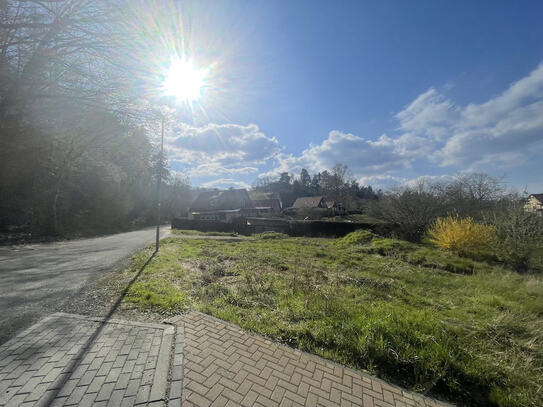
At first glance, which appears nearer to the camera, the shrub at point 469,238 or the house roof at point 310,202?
the shrub at point 469,238

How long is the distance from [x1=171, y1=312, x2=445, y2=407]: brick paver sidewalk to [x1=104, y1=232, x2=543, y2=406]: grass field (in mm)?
251

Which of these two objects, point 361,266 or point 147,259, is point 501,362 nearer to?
point 361,266

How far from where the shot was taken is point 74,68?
7.70 meters

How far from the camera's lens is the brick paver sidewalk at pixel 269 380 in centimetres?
223

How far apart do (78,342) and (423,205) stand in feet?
65.8

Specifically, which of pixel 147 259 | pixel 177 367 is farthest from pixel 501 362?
pixel 147 259

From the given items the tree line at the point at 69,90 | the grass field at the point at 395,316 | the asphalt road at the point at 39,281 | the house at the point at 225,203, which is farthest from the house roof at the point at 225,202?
the grass field at the point at 395,316

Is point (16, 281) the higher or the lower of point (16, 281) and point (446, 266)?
the higher

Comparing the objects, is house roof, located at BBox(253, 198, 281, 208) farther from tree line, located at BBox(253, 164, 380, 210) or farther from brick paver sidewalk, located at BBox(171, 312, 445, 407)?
brick paver sidewalk, located at BBox(171, 312, 445, 407)

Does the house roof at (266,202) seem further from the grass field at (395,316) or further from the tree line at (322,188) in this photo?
the grass field at (395,316)

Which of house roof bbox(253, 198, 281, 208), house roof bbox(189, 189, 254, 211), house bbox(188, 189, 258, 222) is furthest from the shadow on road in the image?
house roof bbox(253, 198, 281, 208)

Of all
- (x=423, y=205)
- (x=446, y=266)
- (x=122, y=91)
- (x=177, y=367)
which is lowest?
(x=446, y=266)

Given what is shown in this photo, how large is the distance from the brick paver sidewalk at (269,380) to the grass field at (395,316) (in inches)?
9.9

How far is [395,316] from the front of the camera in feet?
12.6
